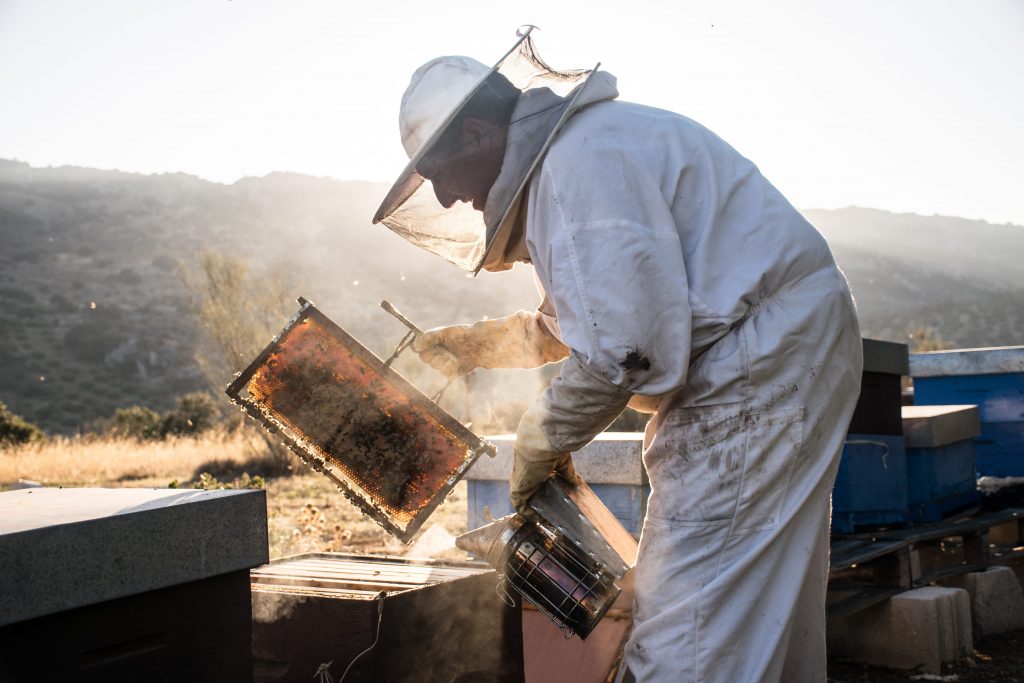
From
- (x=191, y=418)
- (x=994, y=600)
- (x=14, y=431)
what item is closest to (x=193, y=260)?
Result: (x=191, y=418)

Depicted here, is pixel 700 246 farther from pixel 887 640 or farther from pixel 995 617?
pixel 995 617

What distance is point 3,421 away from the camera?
15.8 m

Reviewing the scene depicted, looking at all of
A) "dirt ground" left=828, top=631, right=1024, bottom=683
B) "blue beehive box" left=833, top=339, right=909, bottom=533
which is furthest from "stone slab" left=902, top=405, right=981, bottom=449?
"dirt ground" left=828, top=631, right=1024, bottom=683

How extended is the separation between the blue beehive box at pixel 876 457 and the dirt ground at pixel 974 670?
0.80 metres

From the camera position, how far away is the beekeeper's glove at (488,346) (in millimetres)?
3035

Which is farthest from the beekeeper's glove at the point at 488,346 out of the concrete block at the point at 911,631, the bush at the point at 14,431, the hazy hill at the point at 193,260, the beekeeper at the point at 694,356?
the hazy hill at the point at 193,260

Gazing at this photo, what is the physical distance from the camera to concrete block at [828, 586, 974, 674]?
15.3 feet

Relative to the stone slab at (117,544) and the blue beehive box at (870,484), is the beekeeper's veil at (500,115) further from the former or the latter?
the blue beehive box at (870,484)

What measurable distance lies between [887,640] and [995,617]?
3.75 feet

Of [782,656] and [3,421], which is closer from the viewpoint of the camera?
[782,656]

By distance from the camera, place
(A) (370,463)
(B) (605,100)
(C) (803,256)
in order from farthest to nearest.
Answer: (A) (370,463), (B) (605,100), (C) (803,256)

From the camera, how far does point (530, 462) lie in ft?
7.33

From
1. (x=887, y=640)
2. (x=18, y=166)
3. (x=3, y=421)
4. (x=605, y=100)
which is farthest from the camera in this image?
(x=18, y=166)

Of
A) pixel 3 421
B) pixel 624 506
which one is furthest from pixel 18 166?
pixel 624 506
